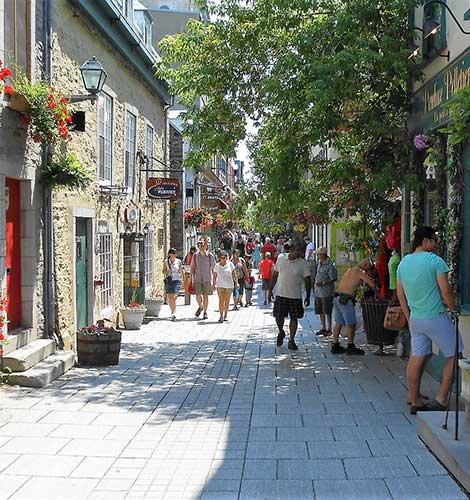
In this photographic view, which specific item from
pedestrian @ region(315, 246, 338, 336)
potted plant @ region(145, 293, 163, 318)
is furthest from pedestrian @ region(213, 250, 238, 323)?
pedestrian @ region(315, 246, 338, 336)

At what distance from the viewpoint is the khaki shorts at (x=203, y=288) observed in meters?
16.3

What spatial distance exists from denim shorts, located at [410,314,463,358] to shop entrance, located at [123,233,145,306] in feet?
31.2

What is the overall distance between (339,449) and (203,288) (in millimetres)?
10636

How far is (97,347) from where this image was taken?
386 inches

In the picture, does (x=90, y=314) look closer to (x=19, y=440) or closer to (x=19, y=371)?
(x=19, y=371)

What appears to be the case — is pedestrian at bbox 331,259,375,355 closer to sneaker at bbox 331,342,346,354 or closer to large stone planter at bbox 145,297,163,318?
sneaker at bbox 331,342,346,354

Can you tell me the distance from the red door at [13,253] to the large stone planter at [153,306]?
7.45 meters

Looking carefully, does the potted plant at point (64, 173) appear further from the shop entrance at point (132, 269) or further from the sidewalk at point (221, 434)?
the shop entrance at point (132, 269)

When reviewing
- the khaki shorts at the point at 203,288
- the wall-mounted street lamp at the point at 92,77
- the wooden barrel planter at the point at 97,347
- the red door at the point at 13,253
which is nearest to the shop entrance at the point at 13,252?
the red door at the point at 13,253

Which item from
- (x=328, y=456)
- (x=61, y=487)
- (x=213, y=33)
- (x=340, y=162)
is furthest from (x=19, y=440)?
(x=213, y=33)

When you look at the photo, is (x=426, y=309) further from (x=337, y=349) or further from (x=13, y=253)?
(x=13, y=253)

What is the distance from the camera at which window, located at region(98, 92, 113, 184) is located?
13087mm

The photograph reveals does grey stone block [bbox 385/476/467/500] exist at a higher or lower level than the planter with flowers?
lower

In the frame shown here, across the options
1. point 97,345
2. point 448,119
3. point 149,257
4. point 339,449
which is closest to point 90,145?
point 97,345
